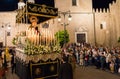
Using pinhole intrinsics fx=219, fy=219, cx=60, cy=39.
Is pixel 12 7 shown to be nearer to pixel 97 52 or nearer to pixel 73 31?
pixel 73 31

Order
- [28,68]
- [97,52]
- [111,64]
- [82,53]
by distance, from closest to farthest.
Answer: [28,68], [111,64], [97,52], [82,53]

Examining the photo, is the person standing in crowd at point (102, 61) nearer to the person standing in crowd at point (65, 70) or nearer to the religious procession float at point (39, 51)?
the religious procession float at point (39, 51)

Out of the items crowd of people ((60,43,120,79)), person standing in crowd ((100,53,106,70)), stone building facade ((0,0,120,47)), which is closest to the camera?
crowd of people ((60,43,120,79))

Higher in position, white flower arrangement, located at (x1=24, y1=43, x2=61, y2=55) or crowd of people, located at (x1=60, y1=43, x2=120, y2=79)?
white flower arrangement, located at (x1=24, y1=43, x2=61, y2=55)

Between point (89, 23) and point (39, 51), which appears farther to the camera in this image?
point (89, 23)

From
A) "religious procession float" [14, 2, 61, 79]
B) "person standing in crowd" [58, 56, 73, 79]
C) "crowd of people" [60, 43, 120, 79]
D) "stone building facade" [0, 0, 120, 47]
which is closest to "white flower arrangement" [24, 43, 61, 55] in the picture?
"religious procession float" [14, 2, 61, 79]

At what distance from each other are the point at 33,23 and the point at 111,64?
19.3 feet

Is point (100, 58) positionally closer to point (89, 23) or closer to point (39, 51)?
point (39, 51)

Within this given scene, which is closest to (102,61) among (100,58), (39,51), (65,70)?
(100,58)

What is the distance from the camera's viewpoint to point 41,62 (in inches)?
439

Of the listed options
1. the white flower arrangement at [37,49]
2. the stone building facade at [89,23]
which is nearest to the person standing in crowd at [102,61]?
the white flower arrangement at [37,49]

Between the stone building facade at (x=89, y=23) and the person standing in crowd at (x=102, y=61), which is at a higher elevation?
the stone building facade at (x=89, y=23)

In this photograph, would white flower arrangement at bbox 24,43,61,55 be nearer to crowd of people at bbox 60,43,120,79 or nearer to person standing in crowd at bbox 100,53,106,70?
crowd of people at bbox 60,43,120,79

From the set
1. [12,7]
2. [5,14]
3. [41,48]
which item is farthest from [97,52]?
[12,7]
